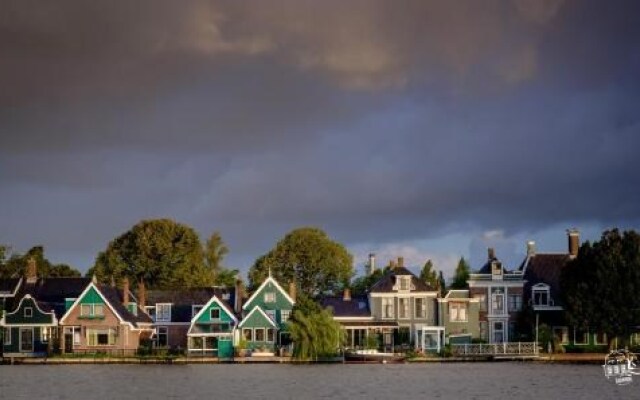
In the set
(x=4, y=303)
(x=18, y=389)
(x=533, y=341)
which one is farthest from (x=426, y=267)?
(x=18, y=389)

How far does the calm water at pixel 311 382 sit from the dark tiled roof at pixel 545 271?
57.1ft

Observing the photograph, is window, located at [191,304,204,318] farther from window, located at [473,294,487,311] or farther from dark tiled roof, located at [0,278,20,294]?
window, located at [473,294,487,311]

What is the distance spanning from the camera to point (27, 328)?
104375 mm

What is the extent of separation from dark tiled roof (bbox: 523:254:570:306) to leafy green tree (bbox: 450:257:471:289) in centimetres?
2041

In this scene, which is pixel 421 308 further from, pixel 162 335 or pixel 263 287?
pixel 162 335

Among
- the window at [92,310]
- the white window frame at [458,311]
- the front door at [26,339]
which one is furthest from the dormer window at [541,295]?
the front door at [26,339]

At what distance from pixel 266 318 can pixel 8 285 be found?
92.7 ft

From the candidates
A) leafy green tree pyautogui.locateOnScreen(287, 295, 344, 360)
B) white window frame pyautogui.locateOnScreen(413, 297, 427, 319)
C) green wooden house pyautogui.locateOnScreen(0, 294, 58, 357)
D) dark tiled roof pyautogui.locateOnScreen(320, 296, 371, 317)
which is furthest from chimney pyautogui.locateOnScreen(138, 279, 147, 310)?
white window frame pyautogui.locateOnScreen(413, 297, 427, 319)

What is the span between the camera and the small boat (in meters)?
97.2

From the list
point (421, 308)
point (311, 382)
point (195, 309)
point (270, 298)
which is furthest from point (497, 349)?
point (311, 382)

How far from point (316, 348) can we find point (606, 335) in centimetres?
2574

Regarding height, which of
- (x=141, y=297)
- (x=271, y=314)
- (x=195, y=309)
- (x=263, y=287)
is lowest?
(x=271, y=314)

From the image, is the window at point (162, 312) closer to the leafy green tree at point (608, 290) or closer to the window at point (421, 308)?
the window at point (421, 308)

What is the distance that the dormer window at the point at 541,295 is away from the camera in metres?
108
